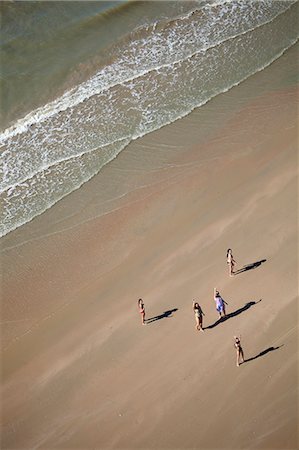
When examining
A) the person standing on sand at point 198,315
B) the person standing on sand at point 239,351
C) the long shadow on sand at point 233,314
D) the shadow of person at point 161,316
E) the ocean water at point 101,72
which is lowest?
the person standing on sand at point 239,351

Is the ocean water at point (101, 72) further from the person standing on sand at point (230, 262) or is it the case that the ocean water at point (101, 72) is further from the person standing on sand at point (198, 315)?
the person standing on sand at point (198, 315)

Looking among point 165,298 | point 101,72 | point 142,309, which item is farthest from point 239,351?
point 101,72

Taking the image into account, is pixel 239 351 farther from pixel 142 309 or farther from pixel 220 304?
pixel 142 309

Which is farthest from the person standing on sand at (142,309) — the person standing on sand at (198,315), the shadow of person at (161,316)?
the person standing on sand at (198,315)

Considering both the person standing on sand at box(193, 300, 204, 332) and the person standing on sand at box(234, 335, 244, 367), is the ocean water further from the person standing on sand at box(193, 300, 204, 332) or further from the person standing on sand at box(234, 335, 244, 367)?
the person standing on sand at box(234, 335, 244, 367)

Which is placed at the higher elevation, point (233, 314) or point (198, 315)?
point (198, 315)
